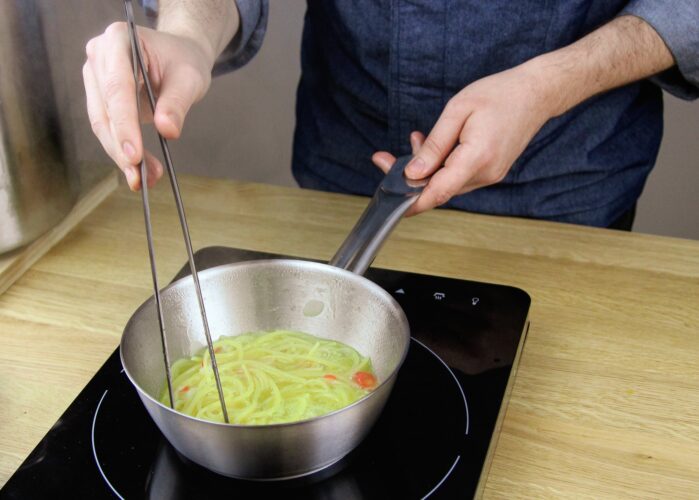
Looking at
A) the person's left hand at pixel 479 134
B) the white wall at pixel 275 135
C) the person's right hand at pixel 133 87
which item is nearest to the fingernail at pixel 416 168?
the person's left hand at pixel 479 134

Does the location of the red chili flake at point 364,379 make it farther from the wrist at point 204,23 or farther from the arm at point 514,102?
the wrist at point 204,23

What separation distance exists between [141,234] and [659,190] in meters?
1.76

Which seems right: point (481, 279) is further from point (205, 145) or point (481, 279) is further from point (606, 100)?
point (205, 145)

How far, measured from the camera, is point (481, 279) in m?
1.21

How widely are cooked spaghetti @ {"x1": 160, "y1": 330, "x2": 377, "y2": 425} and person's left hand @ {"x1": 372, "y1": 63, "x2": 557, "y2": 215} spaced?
9.6 inches

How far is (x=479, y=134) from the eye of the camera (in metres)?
1.12

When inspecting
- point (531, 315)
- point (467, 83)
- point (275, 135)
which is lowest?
point (275, 135)

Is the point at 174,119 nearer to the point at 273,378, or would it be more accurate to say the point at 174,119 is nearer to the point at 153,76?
the point at 153,76

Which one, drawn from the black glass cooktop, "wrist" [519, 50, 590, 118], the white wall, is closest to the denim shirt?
"wrist" [519, 50, 590, 118]

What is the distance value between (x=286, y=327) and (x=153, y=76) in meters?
0.35

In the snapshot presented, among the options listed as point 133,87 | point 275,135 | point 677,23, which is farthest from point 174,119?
point 275,135

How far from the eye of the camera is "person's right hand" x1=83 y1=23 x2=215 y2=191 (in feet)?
2.94

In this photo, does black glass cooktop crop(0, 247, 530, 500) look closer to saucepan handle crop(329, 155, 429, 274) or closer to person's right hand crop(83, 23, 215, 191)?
saucepan handle crop(329, 155, 429, 274)

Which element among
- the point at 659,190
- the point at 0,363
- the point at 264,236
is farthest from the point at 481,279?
the point at 659,190
